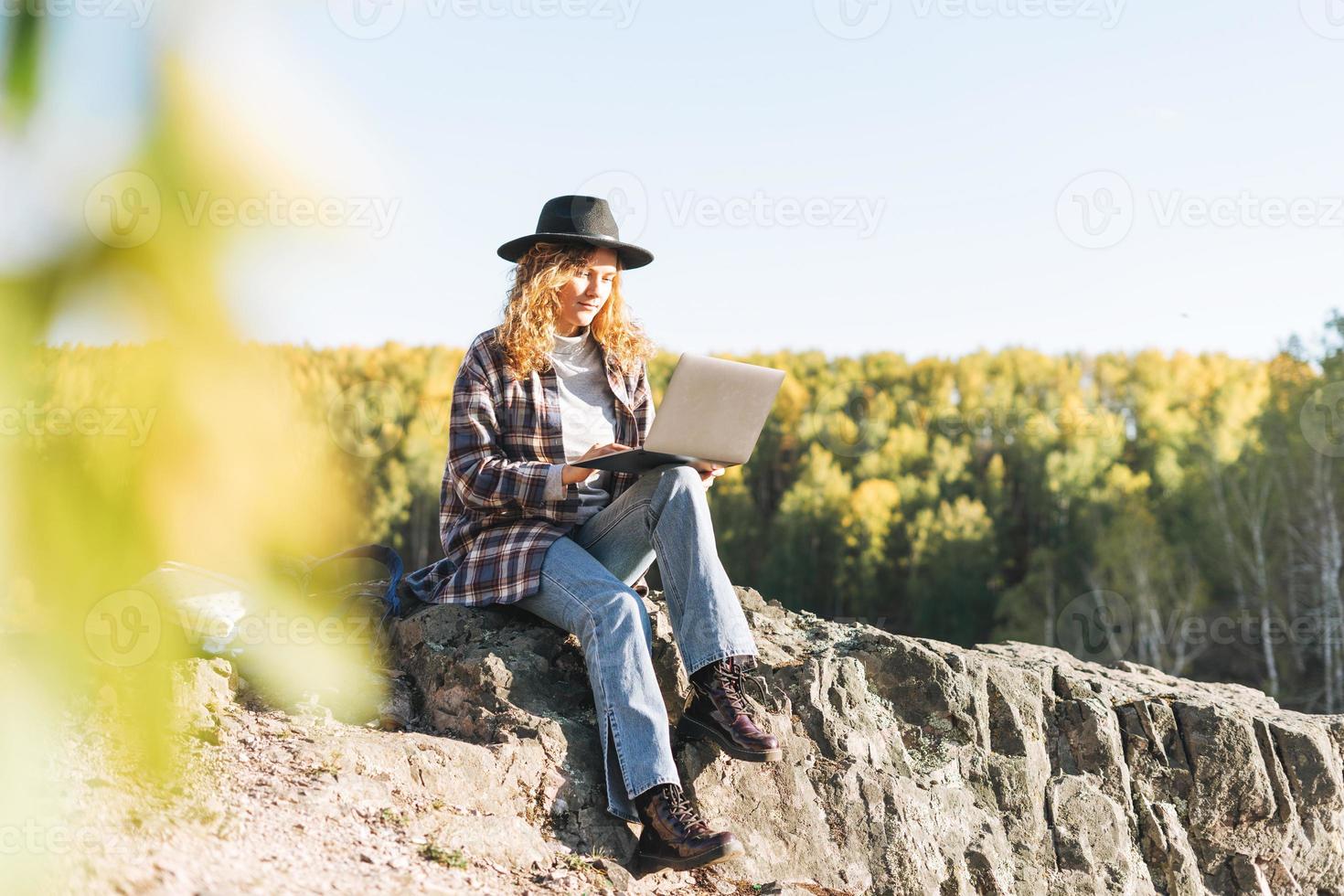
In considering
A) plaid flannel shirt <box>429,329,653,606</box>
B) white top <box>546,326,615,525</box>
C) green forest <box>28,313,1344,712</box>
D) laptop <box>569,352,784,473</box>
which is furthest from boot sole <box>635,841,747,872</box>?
green forest <box>28,313,1344,712</box>

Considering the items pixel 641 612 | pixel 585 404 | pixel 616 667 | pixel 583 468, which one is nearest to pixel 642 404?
pixel 585 404

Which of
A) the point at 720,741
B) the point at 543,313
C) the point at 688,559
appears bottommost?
the point at 720,741

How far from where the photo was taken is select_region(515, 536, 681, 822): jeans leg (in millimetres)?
3615

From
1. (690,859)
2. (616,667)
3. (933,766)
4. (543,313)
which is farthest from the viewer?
(933,766)

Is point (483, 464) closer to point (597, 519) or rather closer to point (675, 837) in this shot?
point (597, 519)

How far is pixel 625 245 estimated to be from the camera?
173 inches

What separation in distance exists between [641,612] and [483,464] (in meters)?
0.80

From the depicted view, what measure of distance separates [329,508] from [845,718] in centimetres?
→ 400

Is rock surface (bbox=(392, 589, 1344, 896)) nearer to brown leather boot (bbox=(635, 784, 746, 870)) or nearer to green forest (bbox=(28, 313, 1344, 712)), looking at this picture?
brown leather boot (bbox=(635, 784, 746, 870))

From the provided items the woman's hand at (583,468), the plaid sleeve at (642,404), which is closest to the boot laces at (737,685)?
the woman's hand at (583,468)

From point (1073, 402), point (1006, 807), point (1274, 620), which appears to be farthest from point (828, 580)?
point (1006, 807)

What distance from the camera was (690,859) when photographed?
3465 millimetres

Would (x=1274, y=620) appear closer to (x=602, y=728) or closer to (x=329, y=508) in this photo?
(x=602, y=728)

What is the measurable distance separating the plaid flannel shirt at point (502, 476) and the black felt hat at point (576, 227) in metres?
0.39
